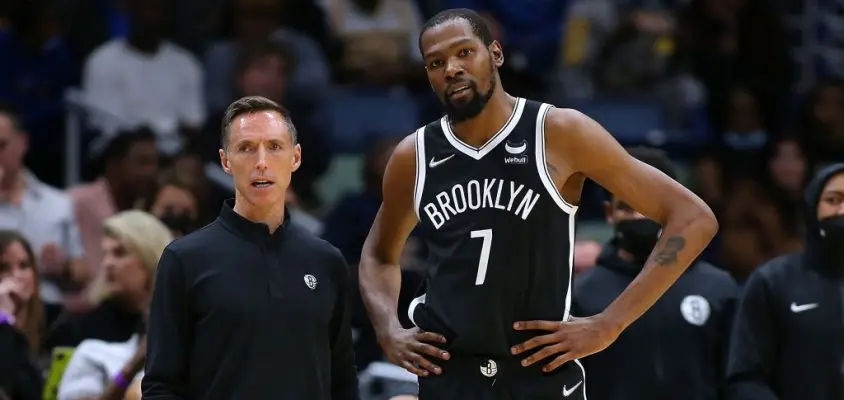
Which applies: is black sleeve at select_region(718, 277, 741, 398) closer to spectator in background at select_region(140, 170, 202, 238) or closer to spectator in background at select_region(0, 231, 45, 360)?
spectator in background at select_region(140, 170, 202, 238)

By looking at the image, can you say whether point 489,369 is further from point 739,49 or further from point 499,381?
point 739,49

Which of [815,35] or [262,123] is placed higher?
[815,35]

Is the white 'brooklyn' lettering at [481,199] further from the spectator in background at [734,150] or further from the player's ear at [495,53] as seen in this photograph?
the spectator in background at [734,150]

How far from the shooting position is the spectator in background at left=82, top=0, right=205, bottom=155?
10797mm

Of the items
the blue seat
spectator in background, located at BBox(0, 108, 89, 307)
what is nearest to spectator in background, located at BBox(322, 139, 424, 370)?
the blue seat

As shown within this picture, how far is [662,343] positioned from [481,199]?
1.57 metres

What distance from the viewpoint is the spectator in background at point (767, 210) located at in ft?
32.4

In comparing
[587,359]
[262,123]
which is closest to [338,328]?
[262,123]

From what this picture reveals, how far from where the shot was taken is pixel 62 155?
11.2m

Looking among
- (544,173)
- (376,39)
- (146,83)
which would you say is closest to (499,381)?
(544,173)

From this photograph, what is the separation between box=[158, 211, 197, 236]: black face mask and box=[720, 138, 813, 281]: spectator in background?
3540 millimetres

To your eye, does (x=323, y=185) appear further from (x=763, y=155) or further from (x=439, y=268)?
(x=439, y=268)

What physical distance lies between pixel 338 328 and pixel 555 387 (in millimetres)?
718

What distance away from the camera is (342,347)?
5.03m
